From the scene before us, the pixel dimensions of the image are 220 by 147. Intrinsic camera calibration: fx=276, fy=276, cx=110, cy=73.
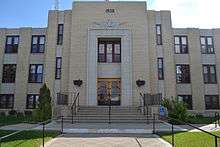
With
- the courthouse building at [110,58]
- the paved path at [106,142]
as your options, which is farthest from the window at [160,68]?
the paved path at [106,142]

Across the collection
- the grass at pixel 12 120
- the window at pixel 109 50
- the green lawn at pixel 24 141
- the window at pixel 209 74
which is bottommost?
the green lawn at pixel 24 141

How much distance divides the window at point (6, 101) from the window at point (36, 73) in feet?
9.15

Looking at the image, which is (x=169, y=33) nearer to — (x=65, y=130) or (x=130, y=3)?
(x=130, y=3)

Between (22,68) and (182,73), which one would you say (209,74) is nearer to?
(182,73)

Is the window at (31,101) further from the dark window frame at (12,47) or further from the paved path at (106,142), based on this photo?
the paved path at (106,142)

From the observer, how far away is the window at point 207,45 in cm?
2958

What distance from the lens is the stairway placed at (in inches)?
760

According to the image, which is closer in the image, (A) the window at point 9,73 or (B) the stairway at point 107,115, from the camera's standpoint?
(B) the stairway at point 107,115

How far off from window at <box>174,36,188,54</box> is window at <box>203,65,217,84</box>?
2793 mm

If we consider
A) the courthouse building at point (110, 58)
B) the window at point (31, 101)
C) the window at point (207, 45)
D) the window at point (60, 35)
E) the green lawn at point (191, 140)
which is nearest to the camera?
the green lawn at point (191, 140)

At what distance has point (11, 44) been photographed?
3034 centimetres

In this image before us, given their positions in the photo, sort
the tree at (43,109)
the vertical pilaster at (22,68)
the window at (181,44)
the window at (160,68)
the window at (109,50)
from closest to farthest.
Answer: the tree at (43,109)
the window at (109,50)
the window at (160,68)
the vertical pilaster at (22,68)
the window at (181,44)

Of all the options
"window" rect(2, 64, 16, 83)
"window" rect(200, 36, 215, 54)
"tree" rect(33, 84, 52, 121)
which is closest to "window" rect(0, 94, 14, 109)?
"window" rect(2, 64, 16, 83)

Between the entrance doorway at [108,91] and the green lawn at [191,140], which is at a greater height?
the entrance doorway at [108,91]
